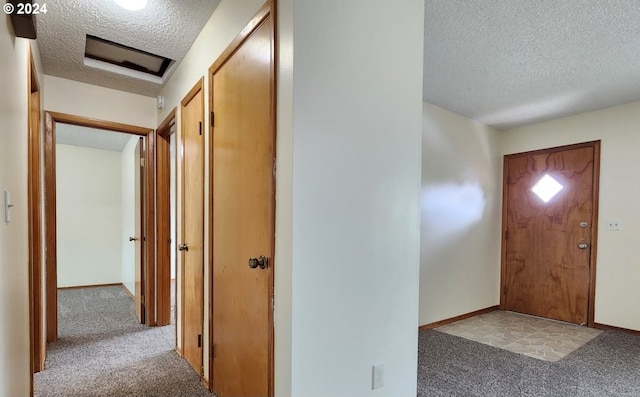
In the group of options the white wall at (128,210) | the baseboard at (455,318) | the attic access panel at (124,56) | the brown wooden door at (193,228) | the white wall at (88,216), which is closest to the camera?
the brown wooden door at (193,228)

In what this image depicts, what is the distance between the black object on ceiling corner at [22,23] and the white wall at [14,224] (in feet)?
0.11

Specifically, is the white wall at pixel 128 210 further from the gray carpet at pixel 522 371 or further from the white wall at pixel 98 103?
the gray carpet at pixel 522 371

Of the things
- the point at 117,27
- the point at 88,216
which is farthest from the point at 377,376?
the point at 88,216

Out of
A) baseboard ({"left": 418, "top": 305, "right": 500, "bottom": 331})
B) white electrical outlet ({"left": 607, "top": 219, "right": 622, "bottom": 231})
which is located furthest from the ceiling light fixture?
white electrical outlet ({"left": 607, "top": 219, "right": 622, "bottom": 231})

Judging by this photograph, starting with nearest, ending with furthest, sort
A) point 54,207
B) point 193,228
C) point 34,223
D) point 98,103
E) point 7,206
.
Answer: point 7,206 → point 34,223 → point 193,228 → point 54,207 → point 98,103

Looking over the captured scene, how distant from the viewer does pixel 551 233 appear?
3.87m

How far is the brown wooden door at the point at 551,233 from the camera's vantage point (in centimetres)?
360

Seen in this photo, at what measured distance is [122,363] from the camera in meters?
2.45

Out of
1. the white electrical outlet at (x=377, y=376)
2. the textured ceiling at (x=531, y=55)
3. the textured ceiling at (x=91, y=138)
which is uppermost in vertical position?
the textured ceiling at (x=531, y=55)

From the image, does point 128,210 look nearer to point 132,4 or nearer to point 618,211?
point 132,4

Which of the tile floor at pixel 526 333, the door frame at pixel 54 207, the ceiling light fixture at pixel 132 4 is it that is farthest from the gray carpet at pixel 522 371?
the ceiling light fixture at pixel 132 4

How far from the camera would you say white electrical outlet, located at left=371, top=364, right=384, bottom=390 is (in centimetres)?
146

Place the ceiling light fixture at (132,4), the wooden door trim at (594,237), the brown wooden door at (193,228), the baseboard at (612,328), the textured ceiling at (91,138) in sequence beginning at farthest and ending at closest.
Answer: the textured ceiling at (91,138) → the wooden door trim at (594,237) → the baseboard at (612,328) → the brown wooden door at (193,228) → the ceiling light fixture at (132,4)

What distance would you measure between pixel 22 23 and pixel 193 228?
141 cm
